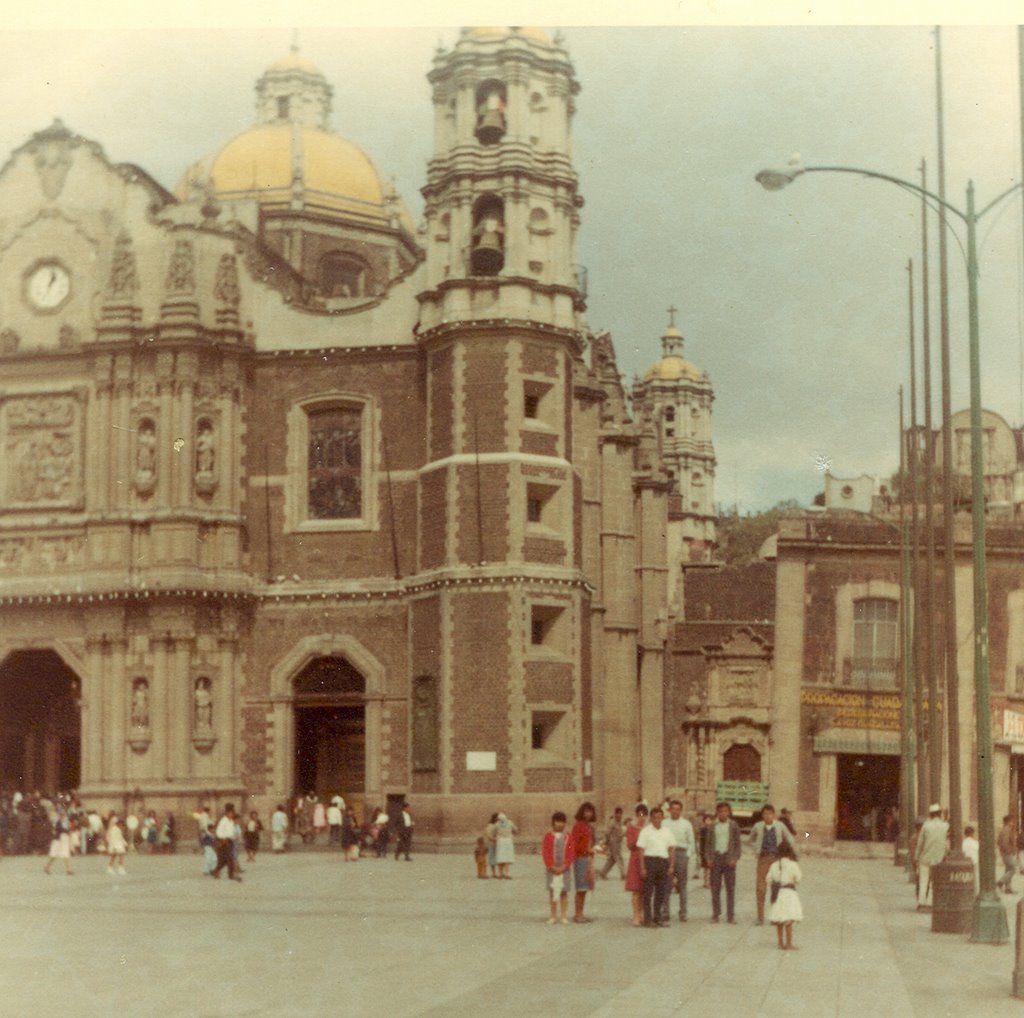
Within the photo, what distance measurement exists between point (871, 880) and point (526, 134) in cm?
2163

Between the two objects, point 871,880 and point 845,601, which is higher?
point 845,601

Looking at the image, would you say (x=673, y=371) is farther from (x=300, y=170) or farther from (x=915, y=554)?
(x=915, y=554)

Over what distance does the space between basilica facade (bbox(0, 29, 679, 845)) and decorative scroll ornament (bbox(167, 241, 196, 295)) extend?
7 cm

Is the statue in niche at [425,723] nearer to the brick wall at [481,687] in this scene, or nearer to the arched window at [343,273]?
the brick wall at [481,687]

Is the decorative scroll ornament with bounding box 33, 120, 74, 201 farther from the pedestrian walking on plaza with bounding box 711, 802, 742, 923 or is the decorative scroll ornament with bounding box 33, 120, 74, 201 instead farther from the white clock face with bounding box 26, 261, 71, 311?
the pedestrian walking on plaza with bounding box 711, 802, 742, 923

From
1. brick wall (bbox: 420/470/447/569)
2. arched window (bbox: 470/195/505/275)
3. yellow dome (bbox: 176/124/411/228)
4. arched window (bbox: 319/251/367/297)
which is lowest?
brick wall (bbox: 420/470/447/569)

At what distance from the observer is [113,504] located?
51.1m

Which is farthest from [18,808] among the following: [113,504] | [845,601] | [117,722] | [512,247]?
[845,601]

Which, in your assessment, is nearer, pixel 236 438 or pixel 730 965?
pixel 730 965

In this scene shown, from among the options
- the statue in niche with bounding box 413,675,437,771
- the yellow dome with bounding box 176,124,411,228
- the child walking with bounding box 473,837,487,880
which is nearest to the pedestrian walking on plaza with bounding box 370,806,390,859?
the statue in niche with bounding box 413,675,437,771

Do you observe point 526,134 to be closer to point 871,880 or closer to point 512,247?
point 512,247

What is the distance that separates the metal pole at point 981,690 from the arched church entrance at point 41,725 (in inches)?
1278

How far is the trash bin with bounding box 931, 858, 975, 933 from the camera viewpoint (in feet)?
88.6

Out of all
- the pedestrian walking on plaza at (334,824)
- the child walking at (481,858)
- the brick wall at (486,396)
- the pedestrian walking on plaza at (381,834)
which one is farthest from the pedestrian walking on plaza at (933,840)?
the pedestrian walking on plaza at (334,824)
